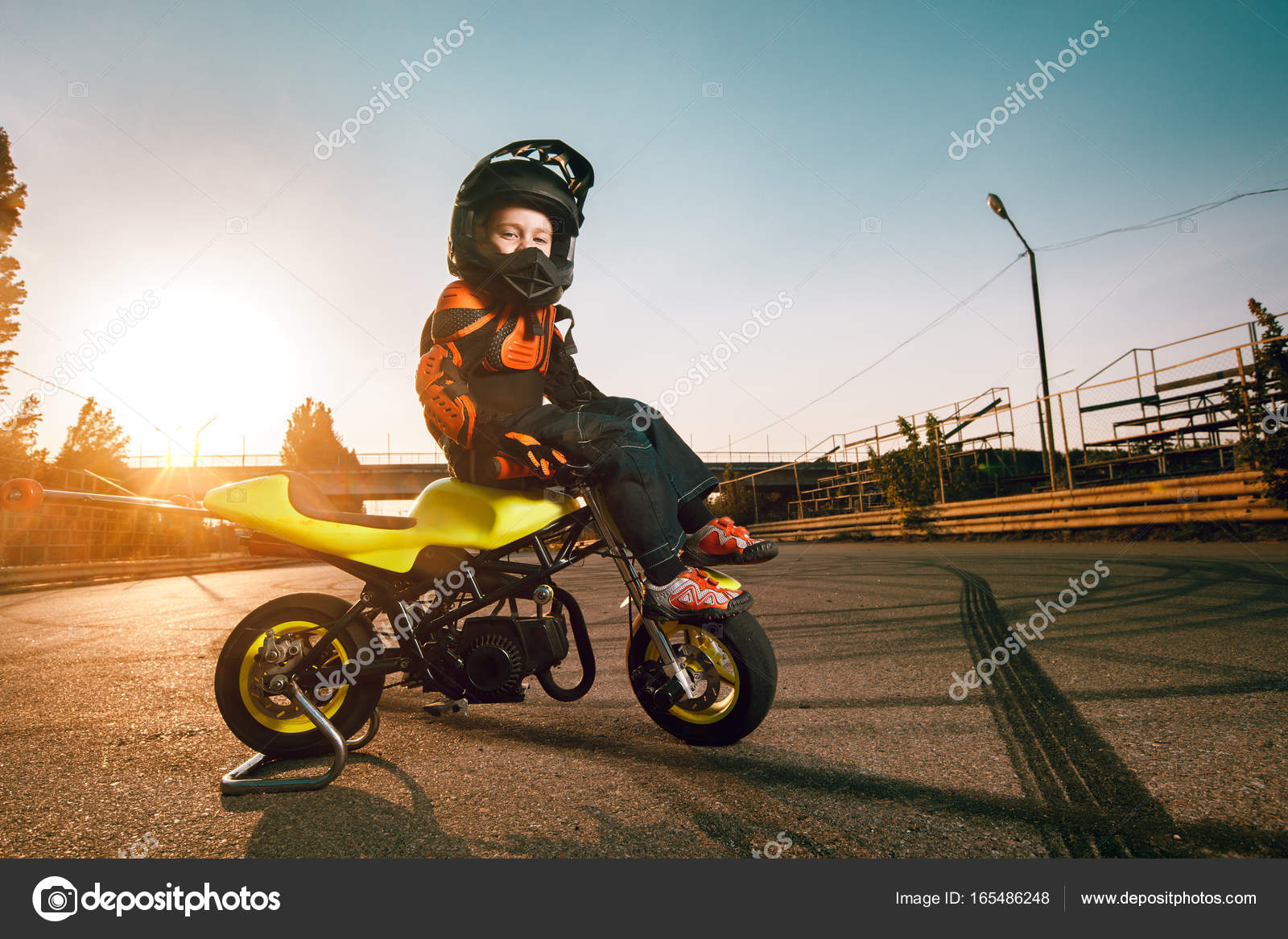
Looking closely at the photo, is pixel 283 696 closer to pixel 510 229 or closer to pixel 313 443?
pixel 510 229

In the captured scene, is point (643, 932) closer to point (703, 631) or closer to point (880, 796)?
point (880, 796)

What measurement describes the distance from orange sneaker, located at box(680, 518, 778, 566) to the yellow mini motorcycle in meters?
0.12

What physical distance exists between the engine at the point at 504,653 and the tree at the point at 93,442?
40.2 meters

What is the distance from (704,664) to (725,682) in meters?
0.10

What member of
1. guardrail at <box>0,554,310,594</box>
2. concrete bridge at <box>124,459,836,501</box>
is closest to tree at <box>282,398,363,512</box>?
concrete bridge at <box>124,459,836,501</box>

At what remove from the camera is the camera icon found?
1.52 meters

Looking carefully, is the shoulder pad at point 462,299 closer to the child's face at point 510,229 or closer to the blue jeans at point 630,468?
the child's face at point 510,229

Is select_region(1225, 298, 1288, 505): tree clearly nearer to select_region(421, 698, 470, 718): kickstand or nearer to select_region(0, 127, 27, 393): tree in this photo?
select_region(421, 698, 470, 718): kickstand

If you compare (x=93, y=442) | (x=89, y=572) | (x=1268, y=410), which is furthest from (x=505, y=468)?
(x=93, y=442)

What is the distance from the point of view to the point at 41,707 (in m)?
3.30

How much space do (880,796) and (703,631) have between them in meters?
0.81

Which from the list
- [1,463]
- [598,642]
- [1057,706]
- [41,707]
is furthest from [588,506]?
[1,463]

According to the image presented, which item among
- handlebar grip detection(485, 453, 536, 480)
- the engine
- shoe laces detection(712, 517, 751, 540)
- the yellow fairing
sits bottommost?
the engine

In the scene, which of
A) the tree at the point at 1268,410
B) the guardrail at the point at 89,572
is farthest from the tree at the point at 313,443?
the tree at the point at 1268,410
